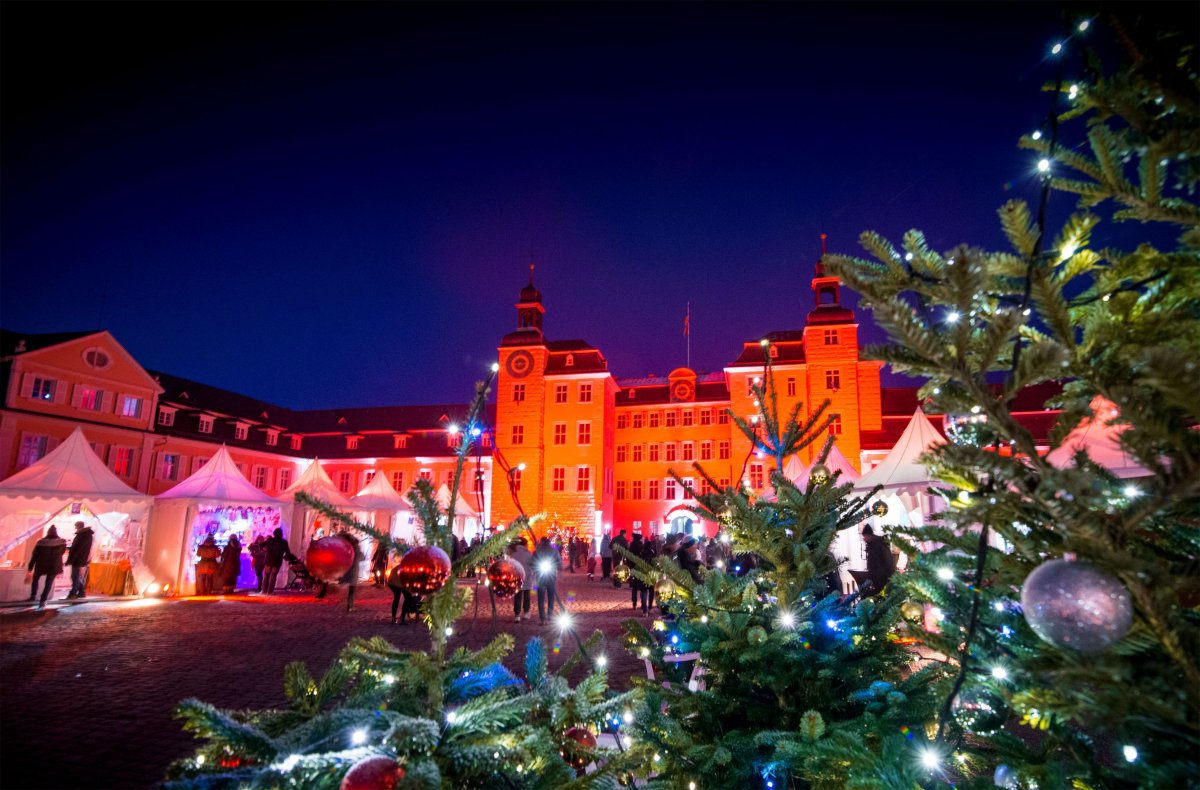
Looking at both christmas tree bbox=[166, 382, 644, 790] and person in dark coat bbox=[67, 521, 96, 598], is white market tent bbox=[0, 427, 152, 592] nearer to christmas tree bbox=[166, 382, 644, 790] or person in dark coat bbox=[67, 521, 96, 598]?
person in dark coat bbox=[67, 521, 96, 598]

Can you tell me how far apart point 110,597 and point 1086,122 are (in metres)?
21.8

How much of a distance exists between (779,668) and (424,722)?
2106 mm

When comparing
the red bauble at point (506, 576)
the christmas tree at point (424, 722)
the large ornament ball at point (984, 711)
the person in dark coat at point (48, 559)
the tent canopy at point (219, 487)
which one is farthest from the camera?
the tent canopy at point (219, 487)

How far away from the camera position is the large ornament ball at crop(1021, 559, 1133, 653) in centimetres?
113

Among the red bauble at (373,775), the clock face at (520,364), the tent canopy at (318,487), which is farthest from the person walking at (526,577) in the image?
the clock face at (520,364)

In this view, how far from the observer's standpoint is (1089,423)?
146 centimetres

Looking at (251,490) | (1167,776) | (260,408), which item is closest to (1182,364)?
(1167,776)

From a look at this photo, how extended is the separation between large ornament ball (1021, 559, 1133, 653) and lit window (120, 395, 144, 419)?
3994cm

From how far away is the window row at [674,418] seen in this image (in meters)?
43.1

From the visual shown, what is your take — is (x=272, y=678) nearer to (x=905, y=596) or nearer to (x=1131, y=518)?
(x=905, y=596)

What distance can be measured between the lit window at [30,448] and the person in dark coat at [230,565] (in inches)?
700

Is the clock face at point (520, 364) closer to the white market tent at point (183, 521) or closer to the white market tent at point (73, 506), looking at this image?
the white market tent at point (183, 521)

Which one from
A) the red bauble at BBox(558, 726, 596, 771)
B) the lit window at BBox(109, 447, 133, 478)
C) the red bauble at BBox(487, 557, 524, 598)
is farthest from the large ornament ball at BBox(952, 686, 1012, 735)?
the lit window at BBox(109, 447, 133, 478)

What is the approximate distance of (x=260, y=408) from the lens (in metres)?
46.4
